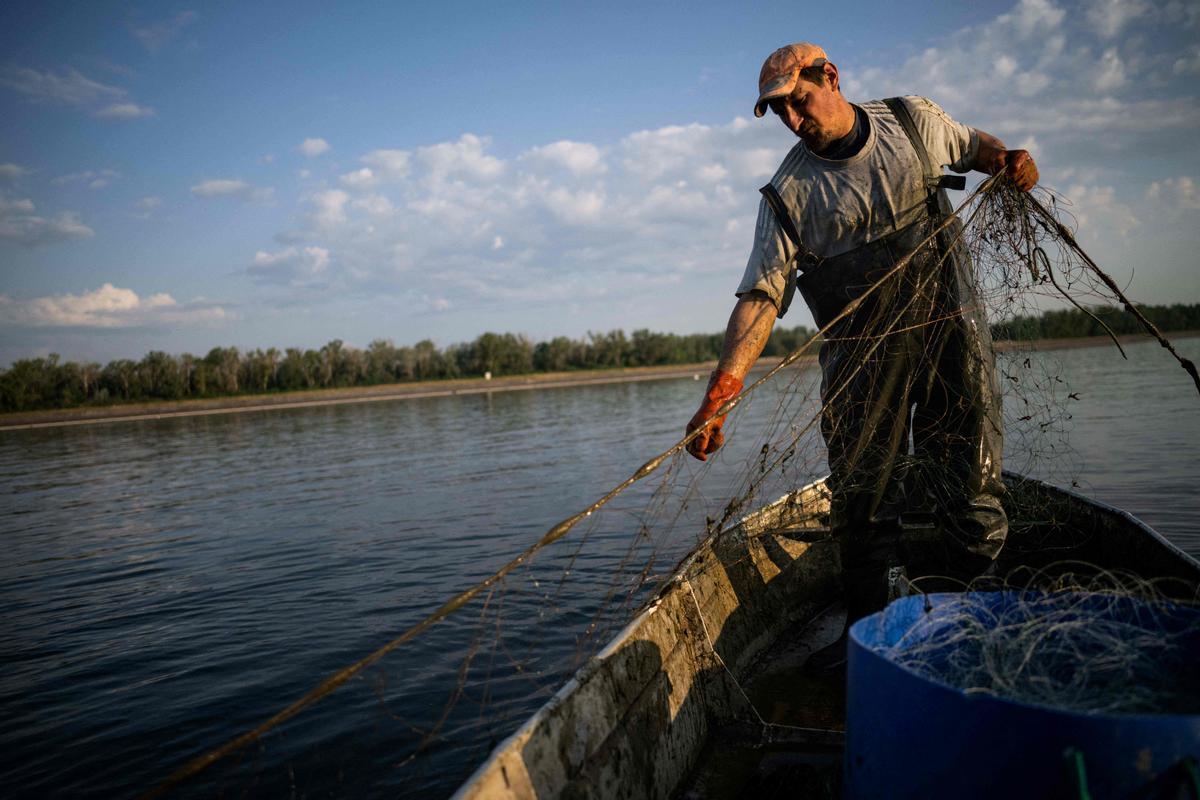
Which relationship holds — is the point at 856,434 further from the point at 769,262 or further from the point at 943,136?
the point at 943,136

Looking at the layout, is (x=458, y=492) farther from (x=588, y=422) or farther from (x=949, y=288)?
(x=588, y=422)

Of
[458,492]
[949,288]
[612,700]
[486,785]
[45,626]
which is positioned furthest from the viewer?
[458,492]

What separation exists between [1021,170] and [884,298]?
856 millimetres

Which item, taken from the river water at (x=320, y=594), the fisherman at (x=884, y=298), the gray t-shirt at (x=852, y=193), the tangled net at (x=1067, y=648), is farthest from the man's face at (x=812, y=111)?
the tangled net at (x=1067, y=648)

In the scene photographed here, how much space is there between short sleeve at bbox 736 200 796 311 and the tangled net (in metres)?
1.78

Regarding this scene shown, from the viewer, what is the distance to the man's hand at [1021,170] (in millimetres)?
3367

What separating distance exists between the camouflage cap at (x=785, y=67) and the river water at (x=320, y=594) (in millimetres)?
2191

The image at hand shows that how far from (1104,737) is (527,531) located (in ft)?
27.6

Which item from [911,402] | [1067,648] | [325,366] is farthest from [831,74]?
[325,366]

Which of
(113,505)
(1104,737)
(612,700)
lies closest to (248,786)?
(612,700)

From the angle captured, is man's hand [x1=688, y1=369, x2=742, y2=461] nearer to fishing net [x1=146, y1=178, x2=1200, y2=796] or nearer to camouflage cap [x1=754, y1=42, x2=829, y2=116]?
fishing net [x1=146, y1=178, x2=1200, y2=796]

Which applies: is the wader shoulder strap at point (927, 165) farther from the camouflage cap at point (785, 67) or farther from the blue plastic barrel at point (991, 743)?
the blue plastic barrel at point (991, 743)

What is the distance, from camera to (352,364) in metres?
86.0

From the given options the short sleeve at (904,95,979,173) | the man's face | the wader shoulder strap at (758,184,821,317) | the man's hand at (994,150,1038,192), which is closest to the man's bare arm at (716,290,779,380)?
the wader shoulder strap at (758,184,821,317)
